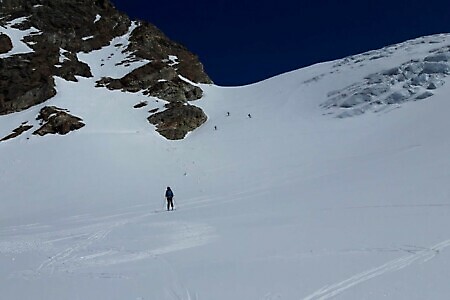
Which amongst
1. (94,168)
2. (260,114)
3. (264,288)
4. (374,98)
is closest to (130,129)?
(94,168)

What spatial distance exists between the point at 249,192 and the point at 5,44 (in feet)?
160

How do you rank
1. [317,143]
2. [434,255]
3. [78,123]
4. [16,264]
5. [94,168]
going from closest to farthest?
[434,255] → [16,264] → [94,168] → [317,143] → [78,123]

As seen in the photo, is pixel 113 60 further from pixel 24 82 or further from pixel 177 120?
pixel 177 120

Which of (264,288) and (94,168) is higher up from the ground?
(94,168)

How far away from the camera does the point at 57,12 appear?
2672 inches

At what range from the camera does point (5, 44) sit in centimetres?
5500

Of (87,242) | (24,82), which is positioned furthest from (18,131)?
(87,242)

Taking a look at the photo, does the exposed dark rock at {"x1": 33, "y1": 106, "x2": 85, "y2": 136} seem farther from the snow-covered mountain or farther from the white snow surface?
the white snow surface

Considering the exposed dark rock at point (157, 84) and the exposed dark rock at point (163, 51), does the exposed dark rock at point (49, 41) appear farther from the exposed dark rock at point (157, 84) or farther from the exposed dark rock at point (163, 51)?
the exposed dark rock at point (157, 84)

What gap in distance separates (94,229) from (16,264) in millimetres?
4563

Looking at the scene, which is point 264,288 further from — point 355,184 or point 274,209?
point 355,184

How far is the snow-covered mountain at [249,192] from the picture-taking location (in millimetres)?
7871

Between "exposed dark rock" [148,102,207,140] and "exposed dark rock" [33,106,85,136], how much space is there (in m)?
7.28

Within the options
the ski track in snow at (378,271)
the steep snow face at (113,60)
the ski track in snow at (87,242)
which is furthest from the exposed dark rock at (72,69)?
the ski track in snow at (378,271)
